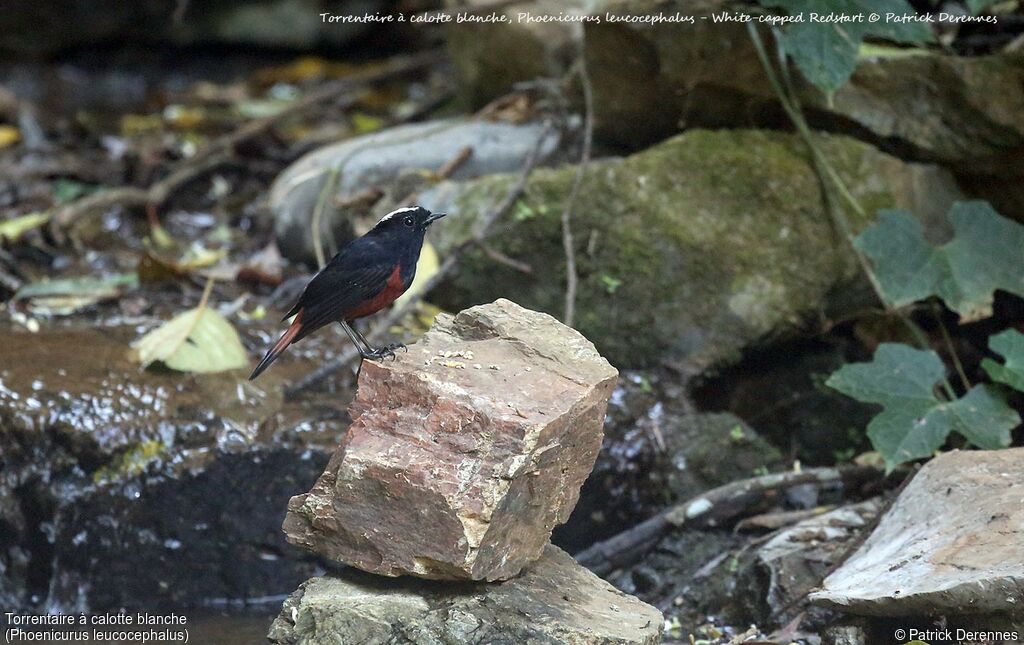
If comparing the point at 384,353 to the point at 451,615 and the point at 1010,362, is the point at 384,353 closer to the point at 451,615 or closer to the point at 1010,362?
the point at 451,615

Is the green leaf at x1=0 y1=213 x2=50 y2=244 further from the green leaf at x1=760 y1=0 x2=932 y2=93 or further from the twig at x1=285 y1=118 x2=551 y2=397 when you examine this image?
the green leaf at x1=760 y1=0 x2=932 y2=93

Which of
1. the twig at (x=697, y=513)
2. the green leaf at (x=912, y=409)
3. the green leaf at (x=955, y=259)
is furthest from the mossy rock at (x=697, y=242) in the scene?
the green leaf at (x=912, y=409)

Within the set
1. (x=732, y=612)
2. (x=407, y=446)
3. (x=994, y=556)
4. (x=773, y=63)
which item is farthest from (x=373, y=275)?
(x=773, y=63)

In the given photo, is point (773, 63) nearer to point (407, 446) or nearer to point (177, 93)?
point (407, 446)

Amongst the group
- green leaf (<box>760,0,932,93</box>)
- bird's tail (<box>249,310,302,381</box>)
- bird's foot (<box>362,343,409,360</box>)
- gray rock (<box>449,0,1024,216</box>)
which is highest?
green leaf (<box>760,0,932,93</box>)

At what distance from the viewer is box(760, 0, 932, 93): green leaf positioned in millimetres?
4441

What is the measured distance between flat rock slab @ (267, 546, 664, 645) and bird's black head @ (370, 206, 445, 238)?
125cm

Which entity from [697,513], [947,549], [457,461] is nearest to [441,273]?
[697,513]

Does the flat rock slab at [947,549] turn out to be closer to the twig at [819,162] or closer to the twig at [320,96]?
the twig at [819,162]

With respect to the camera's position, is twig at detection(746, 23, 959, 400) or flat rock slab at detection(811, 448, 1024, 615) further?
twig at detection(746, 23, 959, 400)

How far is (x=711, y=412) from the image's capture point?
5203 millimetres

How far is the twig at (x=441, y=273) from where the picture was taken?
4883 millimetres

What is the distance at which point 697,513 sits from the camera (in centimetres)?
448

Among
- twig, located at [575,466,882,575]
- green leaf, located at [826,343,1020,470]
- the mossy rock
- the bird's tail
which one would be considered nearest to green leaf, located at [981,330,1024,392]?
green leaf, located at [826,343,1020,470]
